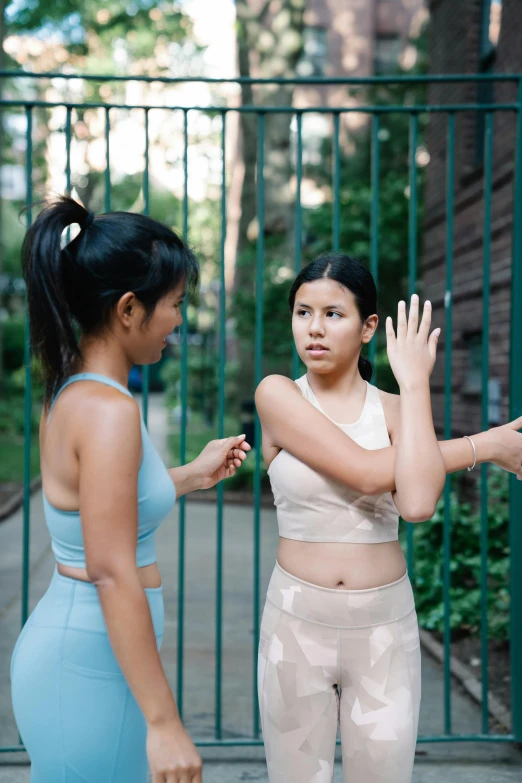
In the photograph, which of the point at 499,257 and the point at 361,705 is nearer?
the point at 361,705

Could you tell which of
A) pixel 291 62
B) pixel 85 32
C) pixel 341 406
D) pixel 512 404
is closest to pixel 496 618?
pixel 512 404

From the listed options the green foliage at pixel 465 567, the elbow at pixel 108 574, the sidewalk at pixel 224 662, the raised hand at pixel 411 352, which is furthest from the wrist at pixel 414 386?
the green foliage at pixel 465 567

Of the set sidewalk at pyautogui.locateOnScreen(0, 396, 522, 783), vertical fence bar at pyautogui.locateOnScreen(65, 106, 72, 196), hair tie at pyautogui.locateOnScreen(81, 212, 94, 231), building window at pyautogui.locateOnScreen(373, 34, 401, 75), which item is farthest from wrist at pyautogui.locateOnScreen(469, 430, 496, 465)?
building window at pyautogui.locateOnScreen(373, 34, 401, 75)

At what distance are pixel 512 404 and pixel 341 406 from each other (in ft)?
5.21

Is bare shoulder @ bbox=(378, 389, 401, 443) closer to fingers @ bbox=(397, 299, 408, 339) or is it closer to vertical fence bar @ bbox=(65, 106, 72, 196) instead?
fingers @ bbox=(397, 299, 408, 339)

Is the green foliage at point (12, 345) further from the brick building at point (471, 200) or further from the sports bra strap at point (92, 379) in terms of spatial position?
the sports bra strap at point (92, 379)

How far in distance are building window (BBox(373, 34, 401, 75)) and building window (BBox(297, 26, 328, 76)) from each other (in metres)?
1.75

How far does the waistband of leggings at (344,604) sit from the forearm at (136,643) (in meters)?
0.63

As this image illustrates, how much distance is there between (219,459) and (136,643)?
2.60ft

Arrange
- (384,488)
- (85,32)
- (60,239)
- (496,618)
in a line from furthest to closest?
1. (85,32)
2. (496,618)
3. (384,488)
4. (60,239)

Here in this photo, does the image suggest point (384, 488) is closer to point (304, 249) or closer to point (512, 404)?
point (512, 404)

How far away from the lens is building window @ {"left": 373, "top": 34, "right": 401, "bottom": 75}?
92.3 feet

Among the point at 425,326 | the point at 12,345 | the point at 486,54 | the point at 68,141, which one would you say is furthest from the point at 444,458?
the point at 12,345

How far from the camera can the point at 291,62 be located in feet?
44.1
